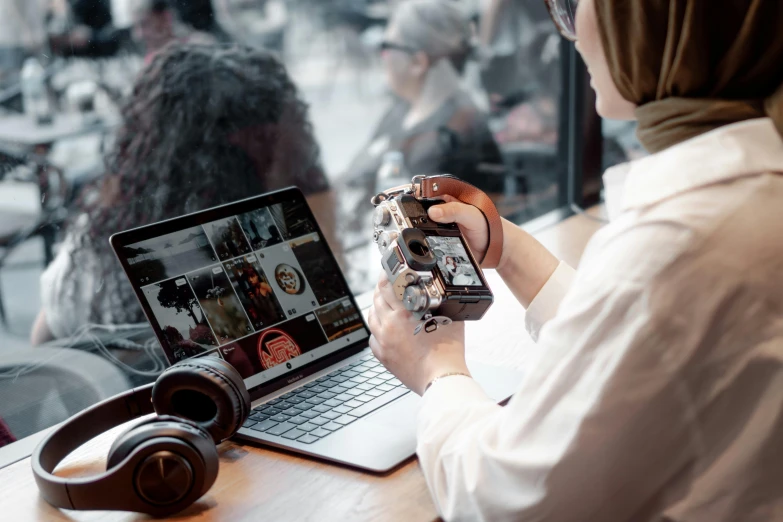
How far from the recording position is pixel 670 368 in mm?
571

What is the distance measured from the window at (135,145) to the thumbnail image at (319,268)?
7 cm

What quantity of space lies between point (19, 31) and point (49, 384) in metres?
0.51

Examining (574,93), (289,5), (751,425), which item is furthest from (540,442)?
(574,93)

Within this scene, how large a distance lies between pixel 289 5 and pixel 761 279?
4.08ft

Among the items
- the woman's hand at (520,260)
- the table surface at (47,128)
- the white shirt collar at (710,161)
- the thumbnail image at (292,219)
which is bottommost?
the woman's hand at (520,260)

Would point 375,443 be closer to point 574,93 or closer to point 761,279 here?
point 761,279

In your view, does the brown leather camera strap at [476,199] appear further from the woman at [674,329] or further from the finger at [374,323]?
the woman at [674,329]

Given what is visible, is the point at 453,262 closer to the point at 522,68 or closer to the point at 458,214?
the point at 458,214

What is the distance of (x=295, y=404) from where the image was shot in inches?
34.9

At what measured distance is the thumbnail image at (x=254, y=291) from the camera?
946 millimetres

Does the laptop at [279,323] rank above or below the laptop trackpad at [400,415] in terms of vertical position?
above

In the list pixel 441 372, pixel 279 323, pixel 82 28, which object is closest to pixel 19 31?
pixel 82 28

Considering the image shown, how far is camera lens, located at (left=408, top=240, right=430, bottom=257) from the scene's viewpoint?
0.78 m

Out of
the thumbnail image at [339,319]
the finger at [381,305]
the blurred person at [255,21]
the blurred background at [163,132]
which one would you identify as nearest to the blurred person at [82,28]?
the blurred background at [163,132]
